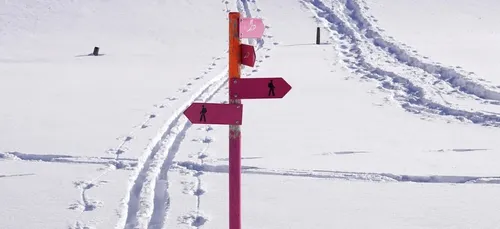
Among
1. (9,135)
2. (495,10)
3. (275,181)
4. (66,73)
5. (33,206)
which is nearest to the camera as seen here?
(33,206)

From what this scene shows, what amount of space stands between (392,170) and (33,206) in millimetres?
4010

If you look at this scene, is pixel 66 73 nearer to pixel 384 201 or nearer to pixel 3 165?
pixel 3 165

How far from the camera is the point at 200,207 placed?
243 inches

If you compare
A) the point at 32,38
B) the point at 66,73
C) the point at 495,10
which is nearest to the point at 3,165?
the point at 66,73

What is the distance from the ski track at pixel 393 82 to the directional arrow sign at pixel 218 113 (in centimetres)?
698

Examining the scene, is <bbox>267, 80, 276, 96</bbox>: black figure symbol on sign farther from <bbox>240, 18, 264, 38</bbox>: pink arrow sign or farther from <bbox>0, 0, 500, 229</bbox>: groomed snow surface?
<bbox>0, 0, 500, 229</bbox>: groomed snow surface

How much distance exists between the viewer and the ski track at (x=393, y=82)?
10.4 m

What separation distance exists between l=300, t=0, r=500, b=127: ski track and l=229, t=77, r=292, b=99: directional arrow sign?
6.85 metres

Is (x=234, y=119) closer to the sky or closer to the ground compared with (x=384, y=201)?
closer to the sky

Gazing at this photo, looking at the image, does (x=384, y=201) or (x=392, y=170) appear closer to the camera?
(x=384, y=201)

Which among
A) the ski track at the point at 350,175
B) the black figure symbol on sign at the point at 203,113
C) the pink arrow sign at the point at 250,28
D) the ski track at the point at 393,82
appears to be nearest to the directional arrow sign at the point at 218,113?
the black figure symbol on sign at the point at 203,113

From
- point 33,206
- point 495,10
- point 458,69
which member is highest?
point 495,10

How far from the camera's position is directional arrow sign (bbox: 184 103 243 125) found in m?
3.99

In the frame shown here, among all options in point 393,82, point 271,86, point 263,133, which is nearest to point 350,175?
point 263,133
